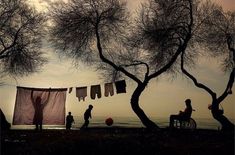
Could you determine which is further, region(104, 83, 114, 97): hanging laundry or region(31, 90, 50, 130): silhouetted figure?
region(104, 83, 114, 97): hanging laundry

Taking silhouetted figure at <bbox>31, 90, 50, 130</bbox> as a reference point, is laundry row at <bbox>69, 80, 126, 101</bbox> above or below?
above

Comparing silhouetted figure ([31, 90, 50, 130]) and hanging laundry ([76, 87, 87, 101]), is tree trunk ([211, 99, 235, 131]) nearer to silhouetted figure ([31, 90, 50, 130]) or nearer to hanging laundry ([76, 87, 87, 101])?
hanging laundry ([76, 87, 87, 101])

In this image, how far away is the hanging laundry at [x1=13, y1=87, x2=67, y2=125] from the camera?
27.7 metres

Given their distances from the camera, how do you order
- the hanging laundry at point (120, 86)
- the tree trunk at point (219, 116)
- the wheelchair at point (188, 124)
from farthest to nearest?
the hanging laundry at point (120, 86)
the tree trunk at point (219, 116)
the wheelchair at point (188, 124)

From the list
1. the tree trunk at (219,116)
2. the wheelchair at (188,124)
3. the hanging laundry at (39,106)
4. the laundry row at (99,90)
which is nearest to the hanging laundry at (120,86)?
the laundry row at (99,90)

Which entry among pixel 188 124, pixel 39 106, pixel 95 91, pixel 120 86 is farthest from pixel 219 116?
pixel 39 106

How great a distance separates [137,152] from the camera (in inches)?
663

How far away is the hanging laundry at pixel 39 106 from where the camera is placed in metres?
27.7

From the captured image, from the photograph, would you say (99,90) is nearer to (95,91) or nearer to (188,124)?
(95,91)

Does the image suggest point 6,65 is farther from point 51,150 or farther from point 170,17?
point 51,150

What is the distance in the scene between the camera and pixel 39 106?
28016mm

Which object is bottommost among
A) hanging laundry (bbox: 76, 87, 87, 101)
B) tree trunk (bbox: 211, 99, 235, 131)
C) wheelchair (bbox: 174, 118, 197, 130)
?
wheelchair (bbox: 174, 118, 197, 130)

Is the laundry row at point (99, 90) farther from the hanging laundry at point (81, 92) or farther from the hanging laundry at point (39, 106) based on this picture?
the hanging laundry at point (39, 106)

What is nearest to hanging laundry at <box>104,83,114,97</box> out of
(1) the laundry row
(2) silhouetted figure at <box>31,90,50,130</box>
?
(1) the laundry row
